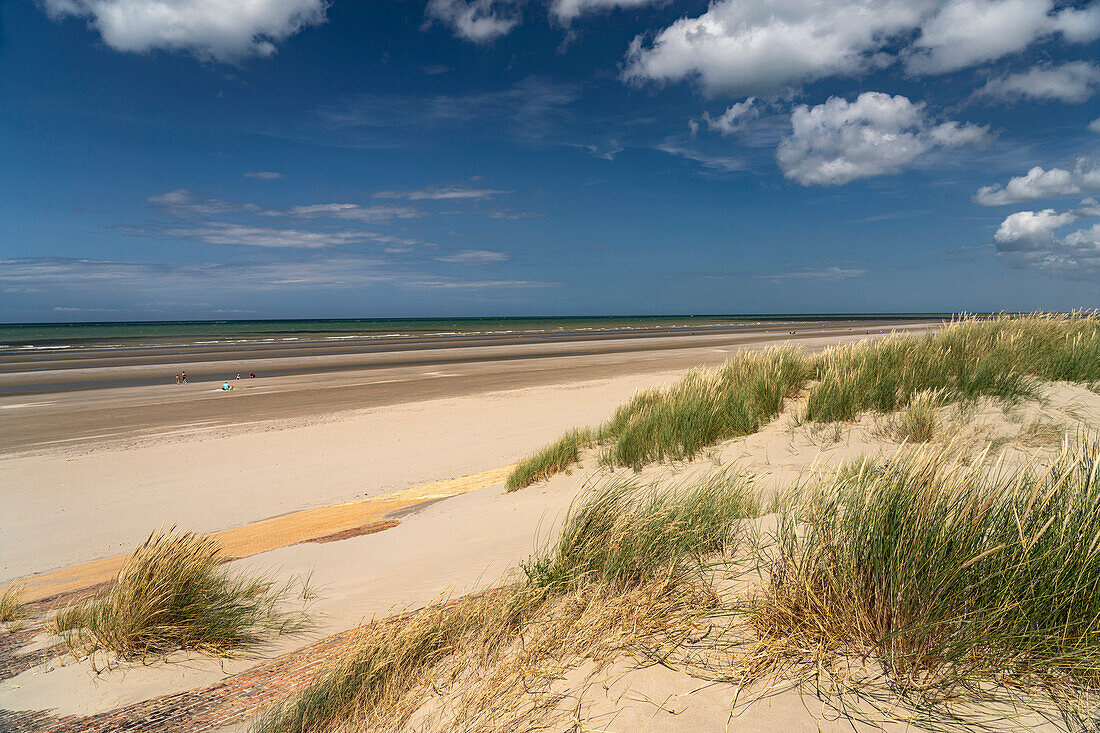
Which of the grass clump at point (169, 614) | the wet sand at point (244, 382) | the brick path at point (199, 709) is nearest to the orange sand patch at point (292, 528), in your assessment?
the grass clump at point (169, 614)

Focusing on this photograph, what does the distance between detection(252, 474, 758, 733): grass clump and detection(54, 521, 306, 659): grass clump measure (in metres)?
1.24

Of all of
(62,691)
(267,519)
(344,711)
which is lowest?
(267,519)

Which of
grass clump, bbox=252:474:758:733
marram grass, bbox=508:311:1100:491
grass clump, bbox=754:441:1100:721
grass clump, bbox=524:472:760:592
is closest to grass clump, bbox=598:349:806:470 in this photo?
marram grass, bbox=508:311:1100:491

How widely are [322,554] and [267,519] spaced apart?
8.35ft

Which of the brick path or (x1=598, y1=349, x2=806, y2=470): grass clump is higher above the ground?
(x1=598, y1=349, x2=806, y2=470): grass clump

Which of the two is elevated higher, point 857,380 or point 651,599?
point 857,380

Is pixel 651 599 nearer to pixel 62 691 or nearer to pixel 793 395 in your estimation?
pixel 62 691

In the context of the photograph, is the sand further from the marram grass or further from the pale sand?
the marram grass

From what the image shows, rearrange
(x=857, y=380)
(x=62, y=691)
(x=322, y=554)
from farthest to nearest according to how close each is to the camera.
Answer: (x=857, y=380), (x=322, y=554), (x=62, y=691)

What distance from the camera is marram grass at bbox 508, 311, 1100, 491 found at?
7.53 m

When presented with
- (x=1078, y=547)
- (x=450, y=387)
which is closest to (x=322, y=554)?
(x=1078, y=547)

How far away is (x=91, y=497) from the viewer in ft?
29.5

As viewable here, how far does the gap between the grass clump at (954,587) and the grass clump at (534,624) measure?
0.60m

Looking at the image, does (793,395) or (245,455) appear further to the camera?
(245,455)
